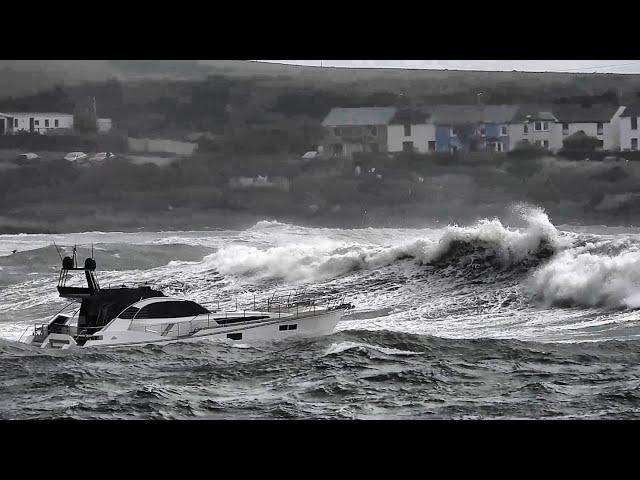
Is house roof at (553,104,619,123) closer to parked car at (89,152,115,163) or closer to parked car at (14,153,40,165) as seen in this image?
parked car at (89,152,115,163)

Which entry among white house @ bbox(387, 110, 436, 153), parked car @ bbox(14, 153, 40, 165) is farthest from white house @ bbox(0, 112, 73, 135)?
white house @ bbox(387, 110, 436, 153)

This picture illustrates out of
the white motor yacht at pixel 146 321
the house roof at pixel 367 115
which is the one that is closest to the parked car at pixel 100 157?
the white motor yacht at pixel 146 321

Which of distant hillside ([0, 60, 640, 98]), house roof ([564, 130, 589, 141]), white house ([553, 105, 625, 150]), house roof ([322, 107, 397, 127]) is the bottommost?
house roof ([564, 130, 589, 141])

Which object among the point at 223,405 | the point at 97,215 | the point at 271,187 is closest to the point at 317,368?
the point at 223,405

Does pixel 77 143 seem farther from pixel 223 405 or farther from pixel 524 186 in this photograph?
pixel 524 186

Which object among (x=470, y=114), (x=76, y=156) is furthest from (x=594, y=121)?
(x=76, y=156)

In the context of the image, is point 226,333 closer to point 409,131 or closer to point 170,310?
point 170,310

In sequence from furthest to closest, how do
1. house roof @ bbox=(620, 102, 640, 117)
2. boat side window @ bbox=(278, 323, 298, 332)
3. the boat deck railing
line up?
the boat deck railing → boat side window @ bbox=(278, 323, 298, 332) → house roof @ bbox=(620, 102, 640, 117)

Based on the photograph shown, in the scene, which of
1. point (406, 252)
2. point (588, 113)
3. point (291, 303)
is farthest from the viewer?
point (406, 252)
